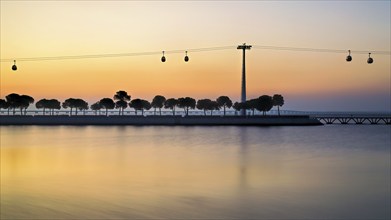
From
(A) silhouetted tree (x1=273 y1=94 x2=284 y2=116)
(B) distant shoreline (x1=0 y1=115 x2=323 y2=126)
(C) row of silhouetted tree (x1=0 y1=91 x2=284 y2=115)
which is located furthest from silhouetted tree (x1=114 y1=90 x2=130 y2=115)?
(A) silhouetted tree (x1=273 y1=94 x2=284 y2=116)

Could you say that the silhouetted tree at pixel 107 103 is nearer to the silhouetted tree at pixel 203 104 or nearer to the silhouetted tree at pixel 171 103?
the silhouetted tree at pixel 171 103

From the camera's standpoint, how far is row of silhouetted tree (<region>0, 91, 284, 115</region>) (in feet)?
324

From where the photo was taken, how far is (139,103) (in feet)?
349

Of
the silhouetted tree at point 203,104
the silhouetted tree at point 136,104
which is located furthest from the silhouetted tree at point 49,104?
the silhouetted tree at point 203,104

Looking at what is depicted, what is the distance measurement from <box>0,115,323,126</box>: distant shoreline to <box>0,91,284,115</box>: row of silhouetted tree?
50.5 ft

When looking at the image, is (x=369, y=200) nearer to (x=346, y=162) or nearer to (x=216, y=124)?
(x=346, y=162)

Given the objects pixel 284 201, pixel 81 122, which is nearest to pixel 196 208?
pixel 284 201

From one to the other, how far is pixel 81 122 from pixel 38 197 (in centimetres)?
6933

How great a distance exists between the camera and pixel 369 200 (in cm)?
1487

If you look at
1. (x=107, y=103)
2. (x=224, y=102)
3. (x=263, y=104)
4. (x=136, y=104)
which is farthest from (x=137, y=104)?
(x=263, y=104)

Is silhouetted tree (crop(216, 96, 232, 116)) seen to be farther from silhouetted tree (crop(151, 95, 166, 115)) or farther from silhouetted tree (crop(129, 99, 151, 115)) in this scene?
silhouetted tree (crop(129, 99, 151, 115))

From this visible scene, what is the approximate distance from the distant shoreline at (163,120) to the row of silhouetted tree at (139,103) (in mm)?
15379

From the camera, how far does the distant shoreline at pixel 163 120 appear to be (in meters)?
78.3

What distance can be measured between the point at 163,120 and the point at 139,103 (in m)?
27.3
